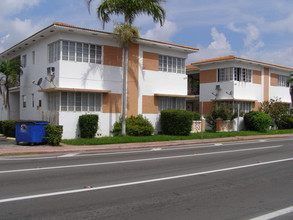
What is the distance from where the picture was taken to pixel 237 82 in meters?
29.0

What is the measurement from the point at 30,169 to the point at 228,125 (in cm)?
2104

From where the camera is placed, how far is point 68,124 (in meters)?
19.0

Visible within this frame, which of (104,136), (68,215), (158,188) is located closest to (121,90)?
(104,136)

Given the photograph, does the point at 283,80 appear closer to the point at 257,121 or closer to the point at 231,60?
the point at 257,121

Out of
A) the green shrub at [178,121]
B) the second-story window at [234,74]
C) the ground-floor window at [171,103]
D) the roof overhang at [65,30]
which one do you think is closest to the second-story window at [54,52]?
the roof overhang at [65,30]

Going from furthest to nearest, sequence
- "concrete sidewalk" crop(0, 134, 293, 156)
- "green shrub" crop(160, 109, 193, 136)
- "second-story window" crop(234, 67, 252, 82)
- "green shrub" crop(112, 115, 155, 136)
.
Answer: "second-story window" crop(234, 67, 252, 82), "green shrub" crop(160, 109, 193, 136), "green shrub" crop(112, 115, 155, 136), "concrete sidewalk" crop(0, 134, 293, 156)

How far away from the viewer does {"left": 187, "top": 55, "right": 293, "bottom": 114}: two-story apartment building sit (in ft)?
95.0

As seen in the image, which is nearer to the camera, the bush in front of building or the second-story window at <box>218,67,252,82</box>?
the bush in front of building

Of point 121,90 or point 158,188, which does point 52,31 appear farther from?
point 158,188

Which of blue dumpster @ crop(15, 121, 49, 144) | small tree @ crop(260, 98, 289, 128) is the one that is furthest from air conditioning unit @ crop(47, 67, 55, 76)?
small tree @ crop(260, 98, 289, 128)

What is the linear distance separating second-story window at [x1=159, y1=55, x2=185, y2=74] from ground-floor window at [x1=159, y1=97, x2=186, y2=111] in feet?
7.25

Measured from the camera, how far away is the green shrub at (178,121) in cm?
2208

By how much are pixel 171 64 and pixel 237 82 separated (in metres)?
8.14

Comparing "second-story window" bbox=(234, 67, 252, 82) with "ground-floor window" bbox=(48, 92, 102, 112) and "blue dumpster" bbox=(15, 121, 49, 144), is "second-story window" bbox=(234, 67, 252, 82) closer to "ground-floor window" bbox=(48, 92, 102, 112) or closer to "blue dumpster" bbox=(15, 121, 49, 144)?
"ground-floor window" bbox=(48, 92, 102, 112)
